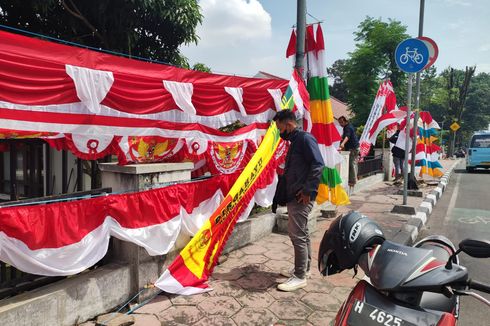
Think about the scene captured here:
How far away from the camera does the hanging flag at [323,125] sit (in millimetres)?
5344

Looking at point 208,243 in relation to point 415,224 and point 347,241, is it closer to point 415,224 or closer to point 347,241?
point 347,241

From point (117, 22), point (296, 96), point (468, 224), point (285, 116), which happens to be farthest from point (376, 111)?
point (117, 22)

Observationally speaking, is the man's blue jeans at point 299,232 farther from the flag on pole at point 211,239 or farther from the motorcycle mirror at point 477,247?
the motorcycle mirror at point 477,247

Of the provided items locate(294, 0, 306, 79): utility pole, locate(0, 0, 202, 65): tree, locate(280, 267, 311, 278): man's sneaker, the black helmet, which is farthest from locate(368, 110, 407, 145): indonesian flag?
the black helmet

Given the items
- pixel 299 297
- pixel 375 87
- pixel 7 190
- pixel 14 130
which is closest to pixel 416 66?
pixel 299 297

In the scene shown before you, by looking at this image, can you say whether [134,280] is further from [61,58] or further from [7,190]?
[7,190]

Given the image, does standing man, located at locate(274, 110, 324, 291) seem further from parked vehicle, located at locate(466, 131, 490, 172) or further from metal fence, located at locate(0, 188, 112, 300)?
parked vehicle, located at locate(466, 131, 490, 172)

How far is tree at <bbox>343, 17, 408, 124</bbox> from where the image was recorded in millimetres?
21406

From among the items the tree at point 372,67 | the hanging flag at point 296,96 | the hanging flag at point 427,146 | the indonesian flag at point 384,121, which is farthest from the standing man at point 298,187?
the tree at point 372,67

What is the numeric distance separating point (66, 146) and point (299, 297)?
8.95 feet

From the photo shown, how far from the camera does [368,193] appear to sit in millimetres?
10547

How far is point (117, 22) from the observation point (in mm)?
7898

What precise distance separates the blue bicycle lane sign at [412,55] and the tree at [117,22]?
497 cm

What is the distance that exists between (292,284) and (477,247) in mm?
2436
